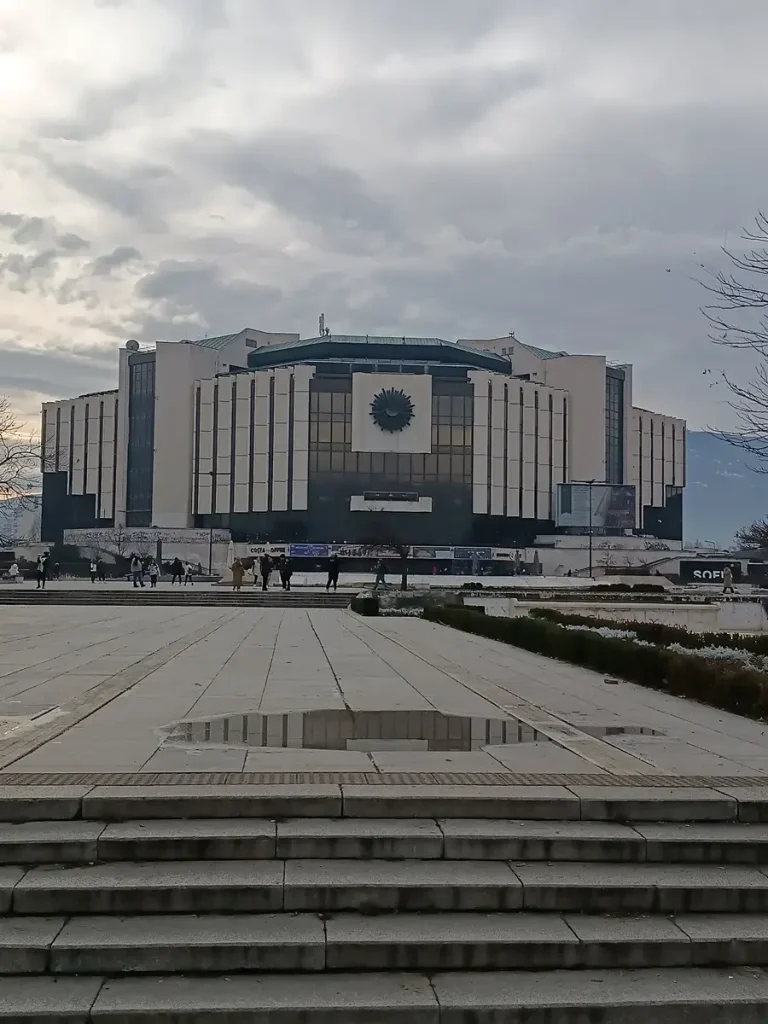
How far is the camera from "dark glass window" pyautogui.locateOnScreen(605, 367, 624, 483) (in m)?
98.6

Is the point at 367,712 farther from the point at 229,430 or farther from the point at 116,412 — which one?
the point at 116,412

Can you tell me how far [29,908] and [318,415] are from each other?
8218 cm

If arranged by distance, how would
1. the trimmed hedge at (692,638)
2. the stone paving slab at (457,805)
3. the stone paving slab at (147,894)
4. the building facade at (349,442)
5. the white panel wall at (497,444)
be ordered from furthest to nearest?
1. the white panel wall at (497,444)
2. the building facade at (349,442)
3. the trimmed hedge at (692,638)
4. the stone paving slab at (457,805)
5. the stone paving slab at (147,894)

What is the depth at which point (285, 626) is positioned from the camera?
2358 cm

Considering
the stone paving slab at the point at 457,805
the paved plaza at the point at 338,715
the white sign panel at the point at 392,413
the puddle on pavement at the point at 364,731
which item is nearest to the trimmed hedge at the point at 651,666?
the paved plaza at the point at 338,715

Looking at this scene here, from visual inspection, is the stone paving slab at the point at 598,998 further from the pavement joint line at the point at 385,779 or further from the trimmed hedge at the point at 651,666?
the trimmed hedge at the point at 651,666

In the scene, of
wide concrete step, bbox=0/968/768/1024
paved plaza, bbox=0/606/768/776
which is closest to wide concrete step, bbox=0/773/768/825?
paved plaza, bbox=0/606/768/776

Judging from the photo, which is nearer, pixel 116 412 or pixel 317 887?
pixel 317 887

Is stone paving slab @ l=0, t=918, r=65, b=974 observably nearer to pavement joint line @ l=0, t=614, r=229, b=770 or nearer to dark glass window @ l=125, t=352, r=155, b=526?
pavement joint line @ l=0, t=614, r=229, b=770

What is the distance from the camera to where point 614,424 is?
327ft

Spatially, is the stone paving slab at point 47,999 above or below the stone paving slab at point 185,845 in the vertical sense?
below

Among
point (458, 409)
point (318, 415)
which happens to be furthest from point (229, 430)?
point (458, 409)

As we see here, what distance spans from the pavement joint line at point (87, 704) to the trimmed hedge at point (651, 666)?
6238mm

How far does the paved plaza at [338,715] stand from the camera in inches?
280
